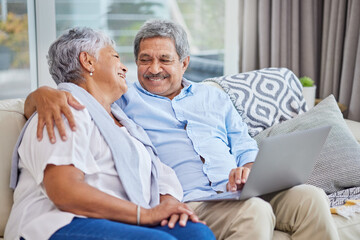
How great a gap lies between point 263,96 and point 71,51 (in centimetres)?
115

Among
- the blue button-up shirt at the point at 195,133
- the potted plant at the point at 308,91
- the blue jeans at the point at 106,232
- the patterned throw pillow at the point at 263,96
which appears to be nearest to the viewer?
the blue jeans at the point at 106,232

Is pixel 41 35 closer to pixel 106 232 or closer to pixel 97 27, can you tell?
pixel 97 27

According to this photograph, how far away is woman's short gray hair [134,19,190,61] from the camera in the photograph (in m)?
2.11

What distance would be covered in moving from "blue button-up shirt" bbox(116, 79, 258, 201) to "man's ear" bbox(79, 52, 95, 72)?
0.33 m

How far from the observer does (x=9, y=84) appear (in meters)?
3.08

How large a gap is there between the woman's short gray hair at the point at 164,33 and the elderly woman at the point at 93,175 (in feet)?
0.94

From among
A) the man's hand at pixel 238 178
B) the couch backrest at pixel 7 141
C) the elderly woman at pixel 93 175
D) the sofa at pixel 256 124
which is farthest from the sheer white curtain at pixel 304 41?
the couch backrest at pixel 7 141

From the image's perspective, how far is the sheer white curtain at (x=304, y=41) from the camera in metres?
3.20

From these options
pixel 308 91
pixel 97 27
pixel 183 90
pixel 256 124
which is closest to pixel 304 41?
pixel 308 91

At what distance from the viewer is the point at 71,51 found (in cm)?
176

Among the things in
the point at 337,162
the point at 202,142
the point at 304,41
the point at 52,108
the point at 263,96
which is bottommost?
the point at 337,162

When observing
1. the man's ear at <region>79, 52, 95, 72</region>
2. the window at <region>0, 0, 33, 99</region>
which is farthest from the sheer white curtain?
the man's ear at <region>79, 52, 95, 72</region>

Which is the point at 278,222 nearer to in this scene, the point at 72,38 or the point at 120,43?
the point at 72,38

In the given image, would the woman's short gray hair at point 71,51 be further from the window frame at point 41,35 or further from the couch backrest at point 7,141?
the window frame at point 41,35
